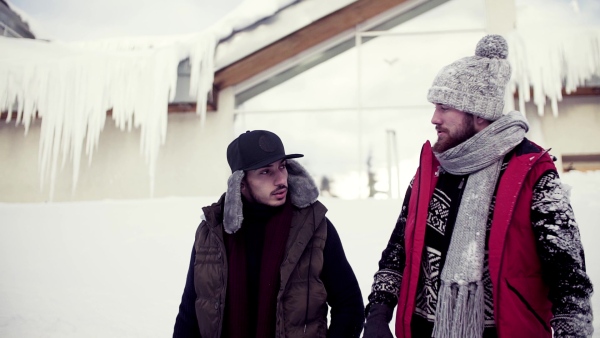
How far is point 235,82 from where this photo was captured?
6.78m

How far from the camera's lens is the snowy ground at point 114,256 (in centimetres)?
427

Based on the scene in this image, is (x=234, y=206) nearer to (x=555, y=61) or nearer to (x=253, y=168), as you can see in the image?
(x=253, y=168)

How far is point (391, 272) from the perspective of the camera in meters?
1.75

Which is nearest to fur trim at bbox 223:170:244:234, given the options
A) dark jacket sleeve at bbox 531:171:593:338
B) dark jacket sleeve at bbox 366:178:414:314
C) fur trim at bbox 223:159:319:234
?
fur trim at bbox 223:159:319:234

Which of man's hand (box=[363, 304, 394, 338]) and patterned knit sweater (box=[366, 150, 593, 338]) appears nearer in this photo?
patterned knit sweater (box=[366, 150, 593, 338])

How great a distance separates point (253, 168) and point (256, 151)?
99 millimetres

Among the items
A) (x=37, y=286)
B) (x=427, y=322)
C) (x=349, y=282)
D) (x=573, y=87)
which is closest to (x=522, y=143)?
(x=427, y=322)

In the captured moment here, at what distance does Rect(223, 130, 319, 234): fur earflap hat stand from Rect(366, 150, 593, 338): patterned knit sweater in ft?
1.68

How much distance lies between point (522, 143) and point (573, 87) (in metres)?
5.50

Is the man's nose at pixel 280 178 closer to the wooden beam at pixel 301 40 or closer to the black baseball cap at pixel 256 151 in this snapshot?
the black baseball cap at pixel 256 151

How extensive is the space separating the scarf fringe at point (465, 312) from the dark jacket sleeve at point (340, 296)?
481 mm

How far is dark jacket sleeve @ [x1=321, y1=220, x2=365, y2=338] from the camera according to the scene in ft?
6.16

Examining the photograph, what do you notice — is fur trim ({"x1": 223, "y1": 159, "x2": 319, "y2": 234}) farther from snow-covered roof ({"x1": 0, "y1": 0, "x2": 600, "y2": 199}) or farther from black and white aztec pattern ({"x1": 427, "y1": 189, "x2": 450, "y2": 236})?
snow-covered roof ({"x1": 0, "y1": 0, "x2": 600, "y2": 199})

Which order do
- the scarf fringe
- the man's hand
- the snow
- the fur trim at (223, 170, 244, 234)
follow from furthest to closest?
the snow
the fur trim at (223, 170, 244, 234)
the man's hand
the scarf fringe
